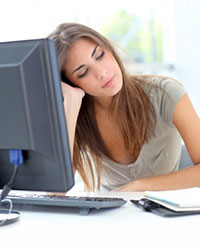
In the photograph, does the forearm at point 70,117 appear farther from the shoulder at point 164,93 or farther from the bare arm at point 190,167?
the shoulder at point 164,93

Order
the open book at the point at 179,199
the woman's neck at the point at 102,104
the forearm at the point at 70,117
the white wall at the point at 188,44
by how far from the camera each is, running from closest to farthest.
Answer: the open book at the point at 179,199, the forearm at the point at 70,117, the woman's neck at the point at 102,104, the white wall at the point at 188,44

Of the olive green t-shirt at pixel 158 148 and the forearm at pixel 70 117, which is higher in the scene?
the forearm at pixel 70 117

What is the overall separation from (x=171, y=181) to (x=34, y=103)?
849 millimetres

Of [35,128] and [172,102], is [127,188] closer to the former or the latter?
[172,102]

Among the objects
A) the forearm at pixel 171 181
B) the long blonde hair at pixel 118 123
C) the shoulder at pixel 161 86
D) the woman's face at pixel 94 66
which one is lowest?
the forearm at pixel 171 181

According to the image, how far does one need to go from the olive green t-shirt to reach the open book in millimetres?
652

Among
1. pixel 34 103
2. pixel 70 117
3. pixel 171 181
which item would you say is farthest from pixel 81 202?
pixel 171 181

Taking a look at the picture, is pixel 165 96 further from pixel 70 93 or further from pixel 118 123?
pixel 70 93

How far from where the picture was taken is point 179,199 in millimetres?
1233

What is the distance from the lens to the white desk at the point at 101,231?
1.00 metres

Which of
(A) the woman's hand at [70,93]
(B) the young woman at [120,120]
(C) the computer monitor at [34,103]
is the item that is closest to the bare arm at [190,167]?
(B) the young woman at [120,120]

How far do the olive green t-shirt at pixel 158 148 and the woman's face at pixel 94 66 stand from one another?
23 centimetres

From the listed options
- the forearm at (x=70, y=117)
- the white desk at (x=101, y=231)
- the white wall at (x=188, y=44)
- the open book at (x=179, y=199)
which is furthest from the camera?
the white wall at (x=188, y=44)

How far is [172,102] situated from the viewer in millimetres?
1896
